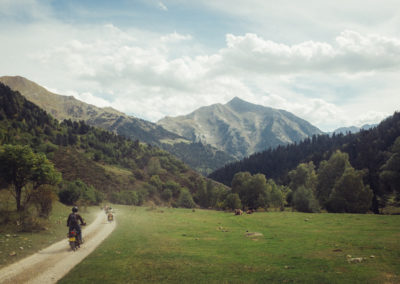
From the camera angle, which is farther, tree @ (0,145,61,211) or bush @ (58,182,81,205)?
bush @ (58,182,81,205)

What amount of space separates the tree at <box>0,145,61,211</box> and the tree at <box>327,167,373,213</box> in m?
67.3

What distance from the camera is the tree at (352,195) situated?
66875mm

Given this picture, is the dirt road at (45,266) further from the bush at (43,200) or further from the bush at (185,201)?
the bush at (185,201)

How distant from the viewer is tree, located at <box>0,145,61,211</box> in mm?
40250

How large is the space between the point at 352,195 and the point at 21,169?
73.0m

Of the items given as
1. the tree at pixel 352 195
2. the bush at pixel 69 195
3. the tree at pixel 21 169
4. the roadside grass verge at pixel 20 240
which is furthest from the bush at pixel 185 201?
the roadside grass verge at pixel 20 240

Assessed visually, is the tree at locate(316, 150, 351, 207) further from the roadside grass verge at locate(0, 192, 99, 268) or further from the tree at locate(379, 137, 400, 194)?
the roadside grass verge at locate(0, 192, 99, 268)

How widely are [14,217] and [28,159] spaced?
35.8 ft

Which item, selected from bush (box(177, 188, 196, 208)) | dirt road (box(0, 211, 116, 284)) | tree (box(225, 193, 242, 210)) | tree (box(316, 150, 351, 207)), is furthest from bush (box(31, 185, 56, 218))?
bush (box(177, 188, 196, 208))

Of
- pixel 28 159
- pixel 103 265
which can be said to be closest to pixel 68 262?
pixel 103 265

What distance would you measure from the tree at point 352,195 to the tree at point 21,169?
6728 centimetres

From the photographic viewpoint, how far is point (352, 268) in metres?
16.7

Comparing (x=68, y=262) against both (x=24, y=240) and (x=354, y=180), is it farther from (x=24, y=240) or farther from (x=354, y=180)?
(x=354, y=180)

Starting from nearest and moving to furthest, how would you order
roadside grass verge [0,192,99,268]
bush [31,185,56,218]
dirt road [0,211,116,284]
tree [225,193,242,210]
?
1. dirt road [0,211,116,284]
2. roadside grass verge [0,192,99,268]
3. bush [31,185,56,218]
4. tree [225,193,242,210]
